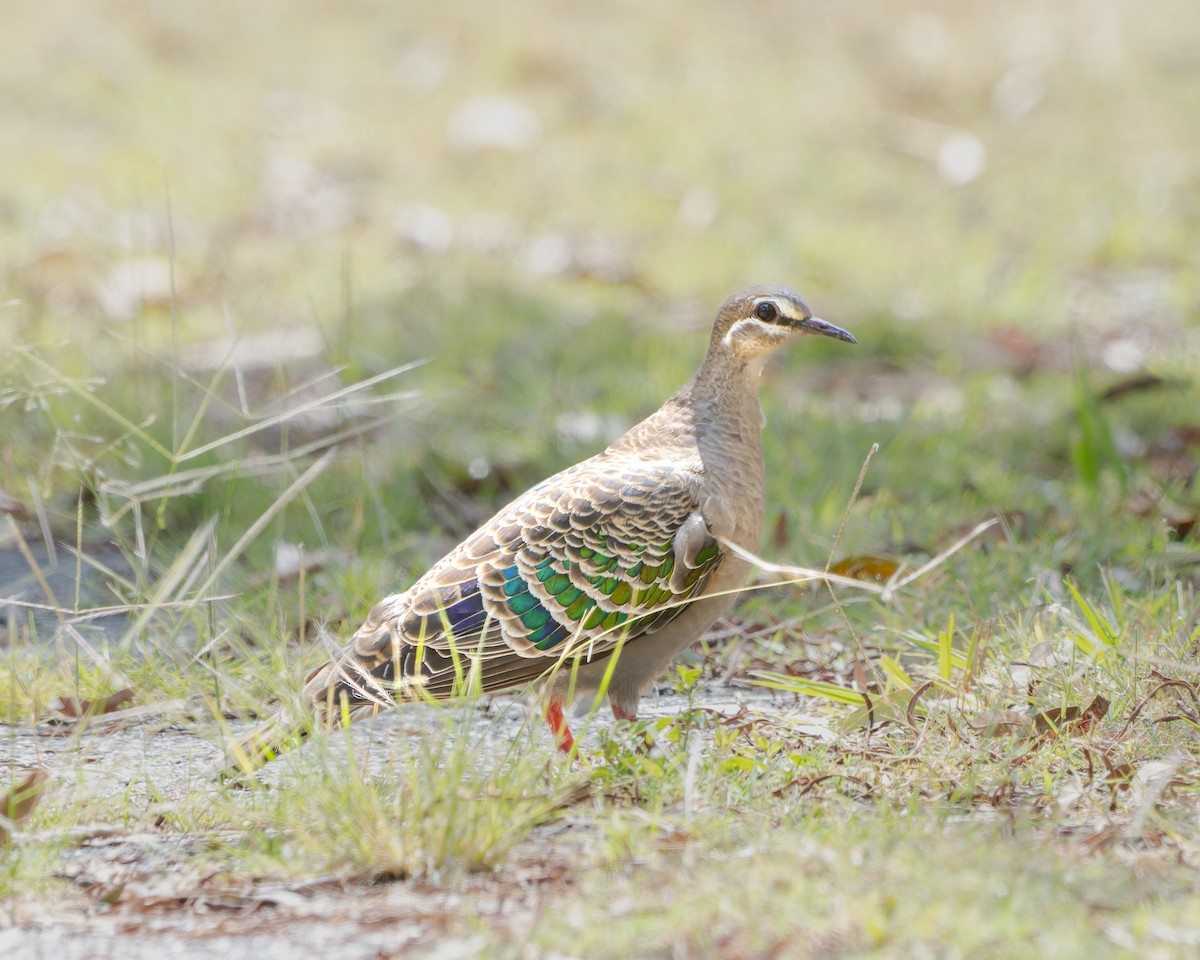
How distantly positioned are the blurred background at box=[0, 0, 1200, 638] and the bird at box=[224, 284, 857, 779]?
49 cm

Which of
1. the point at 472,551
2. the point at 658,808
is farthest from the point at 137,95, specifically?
the point at 658,808

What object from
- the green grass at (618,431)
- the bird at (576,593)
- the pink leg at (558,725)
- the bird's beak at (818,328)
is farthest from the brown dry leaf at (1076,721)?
the bird's beak at (818,328)

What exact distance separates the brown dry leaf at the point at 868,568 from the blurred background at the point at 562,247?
0.30 m

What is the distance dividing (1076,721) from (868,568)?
105cm

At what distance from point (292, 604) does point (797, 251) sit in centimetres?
398

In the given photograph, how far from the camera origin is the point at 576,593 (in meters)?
3.18

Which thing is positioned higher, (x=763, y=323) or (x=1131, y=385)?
(x=763, y=323)

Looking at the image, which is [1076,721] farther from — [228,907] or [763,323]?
[228,907]

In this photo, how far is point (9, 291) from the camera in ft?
18.1

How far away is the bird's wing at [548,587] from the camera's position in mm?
3102

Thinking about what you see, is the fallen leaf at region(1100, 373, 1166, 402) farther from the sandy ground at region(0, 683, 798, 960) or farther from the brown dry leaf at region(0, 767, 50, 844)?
the brown dry leaf at region(0, 767, 50, 844)

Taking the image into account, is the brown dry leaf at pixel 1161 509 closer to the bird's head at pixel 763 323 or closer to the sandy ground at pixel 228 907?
the bird's head at pixel 763 323

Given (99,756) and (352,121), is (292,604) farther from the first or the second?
(352,121)

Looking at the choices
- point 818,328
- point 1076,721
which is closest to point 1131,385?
point 818,328
